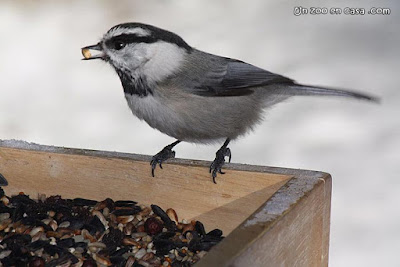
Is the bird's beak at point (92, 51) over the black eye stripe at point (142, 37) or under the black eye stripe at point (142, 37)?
under

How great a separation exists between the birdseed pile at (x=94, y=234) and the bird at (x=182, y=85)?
0.46 feet

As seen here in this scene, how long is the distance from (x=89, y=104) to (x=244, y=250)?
2.28 m

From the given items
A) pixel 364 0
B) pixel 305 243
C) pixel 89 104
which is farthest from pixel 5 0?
pixel 305 243

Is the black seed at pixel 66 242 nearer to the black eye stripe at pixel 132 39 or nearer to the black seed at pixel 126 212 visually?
the black seed at pixel 126 212

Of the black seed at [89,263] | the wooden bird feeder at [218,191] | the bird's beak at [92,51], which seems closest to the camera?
the wooden bird feeder at [218,191]

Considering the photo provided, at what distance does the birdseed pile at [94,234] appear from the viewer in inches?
54.1

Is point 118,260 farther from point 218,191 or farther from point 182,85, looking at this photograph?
point 182,85

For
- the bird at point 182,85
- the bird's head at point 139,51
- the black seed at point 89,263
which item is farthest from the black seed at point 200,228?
the bird's head at point 139,51

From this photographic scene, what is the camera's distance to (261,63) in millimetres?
3029

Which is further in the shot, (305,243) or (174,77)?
(174,77)

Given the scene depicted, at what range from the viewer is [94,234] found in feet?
4.88

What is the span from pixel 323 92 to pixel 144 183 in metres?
0.52

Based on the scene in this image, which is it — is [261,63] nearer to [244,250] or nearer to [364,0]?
[364,0]

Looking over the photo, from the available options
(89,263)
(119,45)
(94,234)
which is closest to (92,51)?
(119,45)
